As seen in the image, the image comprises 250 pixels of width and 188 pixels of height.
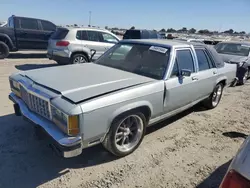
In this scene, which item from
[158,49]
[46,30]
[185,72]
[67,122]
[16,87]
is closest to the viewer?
[67,122]

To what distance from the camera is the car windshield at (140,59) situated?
3616mm

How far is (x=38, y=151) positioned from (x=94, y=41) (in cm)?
674

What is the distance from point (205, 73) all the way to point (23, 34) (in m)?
9.14

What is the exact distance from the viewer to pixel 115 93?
2.78m

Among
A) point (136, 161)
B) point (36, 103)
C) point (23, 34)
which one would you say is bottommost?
point (136, 161)

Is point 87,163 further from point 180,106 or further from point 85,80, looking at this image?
point 180,106

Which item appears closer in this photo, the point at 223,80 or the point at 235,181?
the point at 235,181

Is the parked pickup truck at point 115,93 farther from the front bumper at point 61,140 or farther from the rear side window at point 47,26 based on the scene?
the rear side window at point 47,26

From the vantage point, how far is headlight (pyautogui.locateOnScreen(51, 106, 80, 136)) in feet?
7.84

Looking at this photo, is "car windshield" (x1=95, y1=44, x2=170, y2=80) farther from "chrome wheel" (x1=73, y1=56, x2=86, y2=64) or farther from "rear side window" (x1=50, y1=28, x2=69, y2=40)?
"rear side window" (x1=50, y1=28, x2=69, y2=40)

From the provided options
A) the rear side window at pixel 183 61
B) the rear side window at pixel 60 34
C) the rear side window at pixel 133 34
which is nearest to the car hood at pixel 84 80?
the rear side window at pixel 183 61

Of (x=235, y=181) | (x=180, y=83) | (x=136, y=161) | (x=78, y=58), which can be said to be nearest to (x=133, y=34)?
(x=78, y=58)

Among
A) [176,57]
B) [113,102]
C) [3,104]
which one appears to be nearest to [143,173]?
[113,102]

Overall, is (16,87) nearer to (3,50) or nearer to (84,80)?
(84,80)
